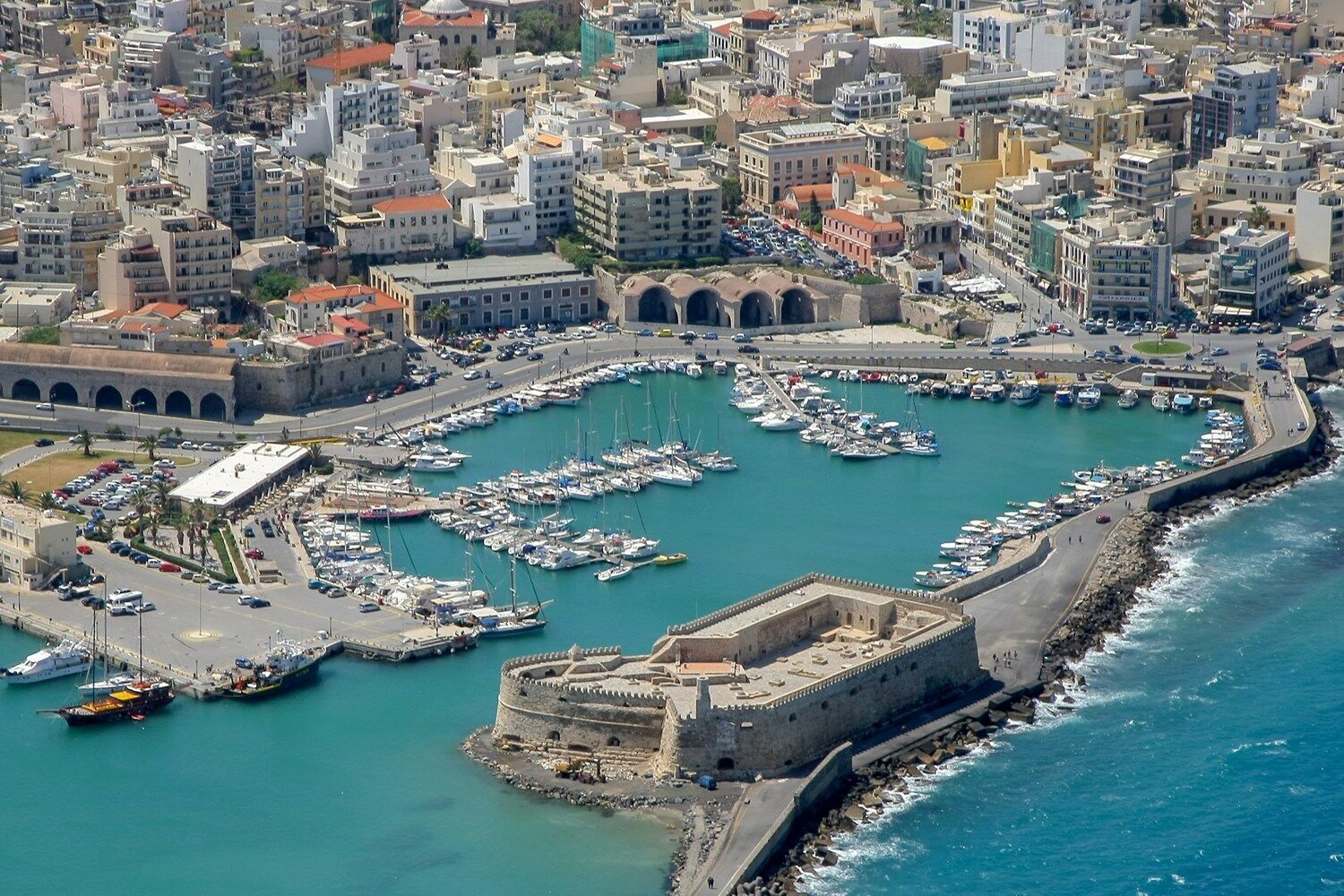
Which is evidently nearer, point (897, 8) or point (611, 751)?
point (611, 751)

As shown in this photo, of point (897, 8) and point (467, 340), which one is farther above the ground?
point (897, 8)

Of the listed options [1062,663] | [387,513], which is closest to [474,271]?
[387,513]

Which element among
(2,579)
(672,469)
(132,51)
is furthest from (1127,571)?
(132,51)

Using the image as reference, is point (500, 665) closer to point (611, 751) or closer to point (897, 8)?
point (611, 751)

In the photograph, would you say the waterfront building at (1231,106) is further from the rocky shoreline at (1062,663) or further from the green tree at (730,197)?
the rocky shoreline at (1062,663)

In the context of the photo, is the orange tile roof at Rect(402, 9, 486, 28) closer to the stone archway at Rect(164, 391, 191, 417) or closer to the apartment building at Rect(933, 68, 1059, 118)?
the apartment building at Rect(933, 68, 1059, 118)

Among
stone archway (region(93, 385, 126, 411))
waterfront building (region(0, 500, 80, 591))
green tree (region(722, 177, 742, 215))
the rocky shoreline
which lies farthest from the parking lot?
waterfront building (region(0, 500, 80, 591))

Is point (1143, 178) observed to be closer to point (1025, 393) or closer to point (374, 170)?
point (1025, 393)
